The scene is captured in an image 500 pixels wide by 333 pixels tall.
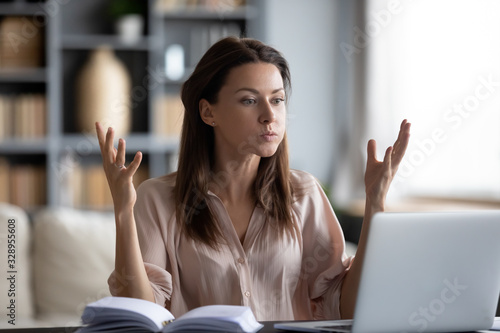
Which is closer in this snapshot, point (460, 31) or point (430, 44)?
point (460, 31)

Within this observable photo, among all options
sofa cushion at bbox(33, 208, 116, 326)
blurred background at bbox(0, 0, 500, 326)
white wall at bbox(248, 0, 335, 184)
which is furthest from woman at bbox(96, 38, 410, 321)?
white wall at bbox(248, 0, 335, 184)

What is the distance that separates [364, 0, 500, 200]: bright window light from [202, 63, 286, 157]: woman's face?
69.7 inches

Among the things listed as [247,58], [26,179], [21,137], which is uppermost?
[247,58]

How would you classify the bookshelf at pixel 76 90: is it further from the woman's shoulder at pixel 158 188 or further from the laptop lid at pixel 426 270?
the laptop lid at pixel 426 270

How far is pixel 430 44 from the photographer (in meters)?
3.67

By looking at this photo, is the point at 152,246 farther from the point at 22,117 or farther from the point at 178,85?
the point at 178,85

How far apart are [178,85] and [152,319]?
3371mm

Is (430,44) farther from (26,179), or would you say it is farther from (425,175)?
(26,179)

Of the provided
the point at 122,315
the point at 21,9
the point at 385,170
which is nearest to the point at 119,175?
the point at 122,315

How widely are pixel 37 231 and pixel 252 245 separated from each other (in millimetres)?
1338

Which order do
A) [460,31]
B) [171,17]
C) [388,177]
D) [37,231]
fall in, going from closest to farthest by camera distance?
[388,177]
[37,231]
[460,31]
[171,17]

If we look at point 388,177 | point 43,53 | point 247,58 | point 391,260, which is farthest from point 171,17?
point 391,260

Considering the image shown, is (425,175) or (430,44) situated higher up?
(430,44)

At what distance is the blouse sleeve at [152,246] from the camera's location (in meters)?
1.61
